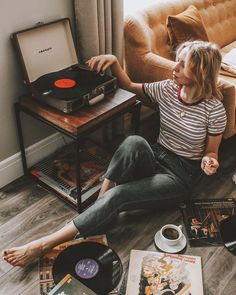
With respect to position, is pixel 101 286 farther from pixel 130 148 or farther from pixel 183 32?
pixel 183 32

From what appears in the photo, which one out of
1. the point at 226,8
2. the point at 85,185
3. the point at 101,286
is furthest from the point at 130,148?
the point at 226,8

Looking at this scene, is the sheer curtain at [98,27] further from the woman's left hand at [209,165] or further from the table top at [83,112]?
the woman's left hand at [209,165]

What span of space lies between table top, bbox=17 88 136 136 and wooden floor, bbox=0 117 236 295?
17.6 inches

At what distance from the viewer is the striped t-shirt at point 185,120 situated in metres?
1.61

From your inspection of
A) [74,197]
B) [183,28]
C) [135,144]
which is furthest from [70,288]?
[183,28]

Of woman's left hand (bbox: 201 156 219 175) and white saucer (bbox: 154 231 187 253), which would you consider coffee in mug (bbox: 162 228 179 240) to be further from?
woman's left hand (bbox: 201 156 219 175)

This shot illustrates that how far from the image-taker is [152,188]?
63.6 inches

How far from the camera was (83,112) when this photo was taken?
1.62 m

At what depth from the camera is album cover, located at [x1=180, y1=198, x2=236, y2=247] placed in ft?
5.45

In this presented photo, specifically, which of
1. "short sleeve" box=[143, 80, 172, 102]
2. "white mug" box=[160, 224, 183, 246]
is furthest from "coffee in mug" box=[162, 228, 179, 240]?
"short sleeve" box=[143, 80, 172, 102]

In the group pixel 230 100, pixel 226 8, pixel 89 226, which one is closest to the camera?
pixel 89 226

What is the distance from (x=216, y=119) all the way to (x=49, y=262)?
3.05 feet

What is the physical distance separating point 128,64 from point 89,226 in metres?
0.99

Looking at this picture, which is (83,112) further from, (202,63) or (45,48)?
(202,63)
